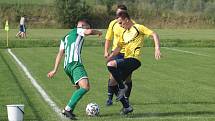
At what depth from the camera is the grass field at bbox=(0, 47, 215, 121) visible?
473 inches

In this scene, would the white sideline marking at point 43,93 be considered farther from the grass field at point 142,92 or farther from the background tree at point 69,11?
the background tree at point 69,11

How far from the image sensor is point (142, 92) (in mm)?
15945

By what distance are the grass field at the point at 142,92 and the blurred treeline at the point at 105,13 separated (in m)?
62.7

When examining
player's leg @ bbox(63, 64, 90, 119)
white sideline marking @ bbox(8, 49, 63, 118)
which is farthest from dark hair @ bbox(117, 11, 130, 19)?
white sideline marking @ bbox(8, 49, 63, 118)

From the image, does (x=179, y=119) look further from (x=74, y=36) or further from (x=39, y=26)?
(x=39, y=26)

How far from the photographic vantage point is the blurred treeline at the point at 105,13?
8871 centimetres

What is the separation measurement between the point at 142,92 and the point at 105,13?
79415 mm

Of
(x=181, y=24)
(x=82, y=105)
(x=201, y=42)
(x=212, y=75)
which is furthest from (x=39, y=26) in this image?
(x=82, y=105)

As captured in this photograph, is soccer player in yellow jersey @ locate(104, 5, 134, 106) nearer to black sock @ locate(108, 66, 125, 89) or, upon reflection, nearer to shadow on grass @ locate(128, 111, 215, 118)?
black sock @ locate(108, 66, 125, 89)

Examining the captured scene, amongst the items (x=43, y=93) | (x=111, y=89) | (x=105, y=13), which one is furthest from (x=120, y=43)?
(x=105, y=13)

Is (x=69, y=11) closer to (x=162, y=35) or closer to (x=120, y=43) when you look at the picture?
(x=162, y=35)

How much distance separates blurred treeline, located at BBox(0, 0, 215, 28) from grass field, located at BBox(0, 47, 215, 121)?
62.7 meters

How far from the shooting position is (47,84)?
17.3m

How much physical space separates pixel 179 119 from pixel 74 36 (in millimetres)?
2611
